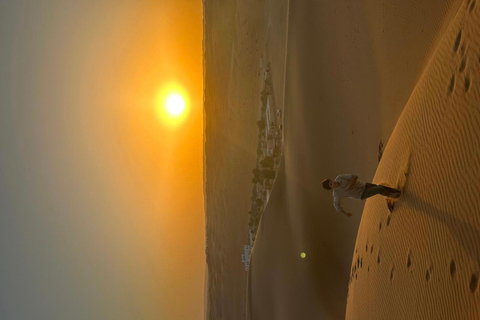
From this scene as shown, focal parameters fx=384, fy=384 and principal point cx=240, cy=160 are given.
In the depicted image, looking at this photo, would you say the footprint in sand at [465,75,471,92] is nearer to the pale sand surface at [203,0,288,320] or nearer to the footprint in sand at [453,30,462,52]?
the footprint in sand at [453,30,462,52]

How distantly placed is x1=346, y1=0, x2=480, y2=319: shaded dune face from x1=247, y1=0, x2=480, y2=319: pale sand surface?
12 millimetres

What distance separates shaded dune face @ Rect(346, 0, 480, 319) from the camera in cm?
270

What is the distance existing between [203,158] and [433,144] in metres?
16.7

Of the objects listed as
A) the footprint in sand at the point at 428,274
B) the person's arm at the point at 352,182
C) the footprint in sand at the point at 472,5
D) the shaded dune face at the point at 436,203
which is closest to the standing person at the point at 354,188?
the person's arm at the point at 352,182

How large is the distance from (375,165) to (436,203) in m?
3.06

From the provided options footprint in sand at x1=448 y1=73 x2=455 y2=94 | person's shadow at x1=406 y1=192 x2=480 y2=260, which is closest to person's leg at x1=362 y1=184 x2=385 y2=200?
person's shadow at x1=406 y1=192 x2=480 y2=260

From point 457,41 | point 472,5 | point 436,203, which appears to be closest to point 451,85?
point 457,41

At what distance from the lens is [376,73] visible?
6.34m

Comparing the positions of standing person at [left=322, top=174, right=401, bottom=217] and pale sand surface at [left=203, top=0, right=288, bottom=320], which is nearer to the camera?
standing person at [left=322, top=174, right=401, bottom=217]

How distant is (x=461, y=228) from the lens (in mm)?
2764

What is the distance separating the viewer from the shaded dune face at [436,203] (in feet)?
8.87

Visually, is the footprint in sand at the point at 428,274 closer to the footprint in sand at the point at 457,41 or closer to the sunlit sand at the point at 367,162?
the sunlit sand at the point at 367,162

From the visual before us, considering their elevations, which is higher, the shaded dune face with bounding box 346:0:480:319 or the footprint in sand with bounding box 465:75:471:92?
the footprint in sand with bounding box 465:75:471:92

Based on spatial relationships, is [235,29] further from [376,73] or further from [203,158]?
[376,73]
